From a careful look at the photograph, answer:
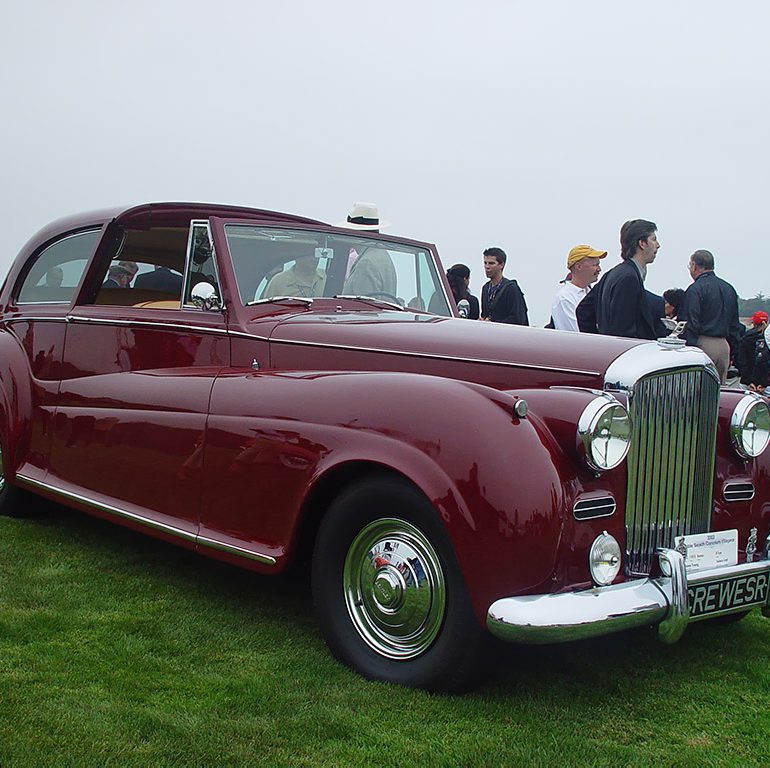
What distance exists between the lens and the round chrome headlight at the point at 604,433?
301 centimetres


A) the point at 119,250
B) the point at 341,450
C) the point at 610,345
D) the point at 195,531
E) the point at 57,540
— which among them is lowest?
the point at 57,540

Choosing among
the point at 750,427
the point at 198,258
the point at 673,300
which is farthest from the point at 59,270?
the point at 673,300

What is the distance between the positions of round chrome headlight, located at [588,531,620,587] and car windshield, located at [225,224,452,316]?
203 centimetres

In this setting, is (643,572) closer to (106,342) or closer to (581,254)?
(106,342)

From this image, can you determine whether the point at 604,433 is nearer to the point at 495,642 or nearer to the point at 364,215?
the point at 495,642

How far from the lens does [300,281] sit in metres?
4.53

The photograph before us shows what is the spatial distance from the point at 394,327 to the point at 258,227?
98 cm

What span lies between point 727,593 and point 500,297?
481 centimetres

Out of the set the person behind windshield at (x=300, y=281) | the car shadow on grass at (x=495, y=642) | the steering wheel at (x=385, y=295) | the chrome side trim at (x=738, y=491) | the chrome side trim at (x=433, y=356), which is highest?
the person behind windshield at (x=300, y=281)

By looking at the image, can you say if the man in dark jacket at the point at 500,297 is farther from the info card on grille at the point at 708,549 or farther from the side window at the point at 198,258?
the info card on grille at the point at 708,549

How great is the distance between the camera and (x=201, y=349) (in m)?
4.30

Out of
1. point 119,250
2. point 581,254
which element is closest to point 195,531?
point 119,250

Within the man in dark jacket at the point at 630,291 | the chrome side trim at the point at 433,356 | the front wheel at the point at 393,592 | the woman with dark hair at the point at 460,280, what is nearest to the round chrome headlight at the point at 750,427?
the chrome side trim at the point at 433,356

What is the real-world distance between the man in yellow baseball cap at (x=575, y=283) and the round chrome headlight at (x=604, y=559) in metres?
4.08
